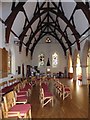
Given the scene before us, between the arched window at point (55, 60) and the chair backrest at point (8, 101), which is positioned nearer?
the chair backrest at point (8, 101)

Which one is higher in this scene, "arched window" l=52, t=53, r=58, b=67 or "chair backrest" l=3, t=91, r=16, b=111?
"arched window" l=52, t=53, r=58, b=67

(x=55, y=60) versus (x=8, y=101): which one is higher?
(x=55, y=60)

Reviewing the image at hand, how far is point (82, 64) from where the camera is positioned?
17391mm

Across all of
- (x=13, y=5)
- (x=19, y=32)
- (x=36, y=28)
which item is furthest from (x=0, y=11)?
(x=36, y=28)

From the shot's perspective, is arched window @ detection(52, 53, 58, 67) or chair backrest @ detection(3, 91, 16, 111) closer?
chair backrest @ detection(3, 91, 16, 111)

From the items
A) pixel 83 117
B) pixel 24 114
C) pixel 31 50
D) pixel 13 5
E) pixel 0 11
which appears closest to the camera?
pixel 24 114

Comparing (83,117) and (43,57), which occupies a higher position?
(43,57)

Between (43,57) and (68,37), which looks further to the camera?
(43,57)

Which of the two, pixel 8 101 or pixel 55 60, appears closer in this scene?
pixel 8 101

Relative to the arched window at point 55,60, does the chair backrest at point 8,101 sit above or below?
below

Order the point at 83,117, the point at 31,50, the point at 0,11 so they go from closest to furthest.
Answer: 1. the point at 83,117
2. the point at 0,11
3. the point at 31,50

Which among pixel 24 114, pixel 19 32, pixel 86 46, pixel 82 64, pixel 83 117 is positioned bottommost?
pixel 83 117

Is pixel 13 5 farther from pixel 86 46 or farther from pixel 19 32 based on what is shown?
pixel 86 46

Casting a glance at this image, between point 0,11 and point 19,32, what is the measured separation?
578 centimetres
